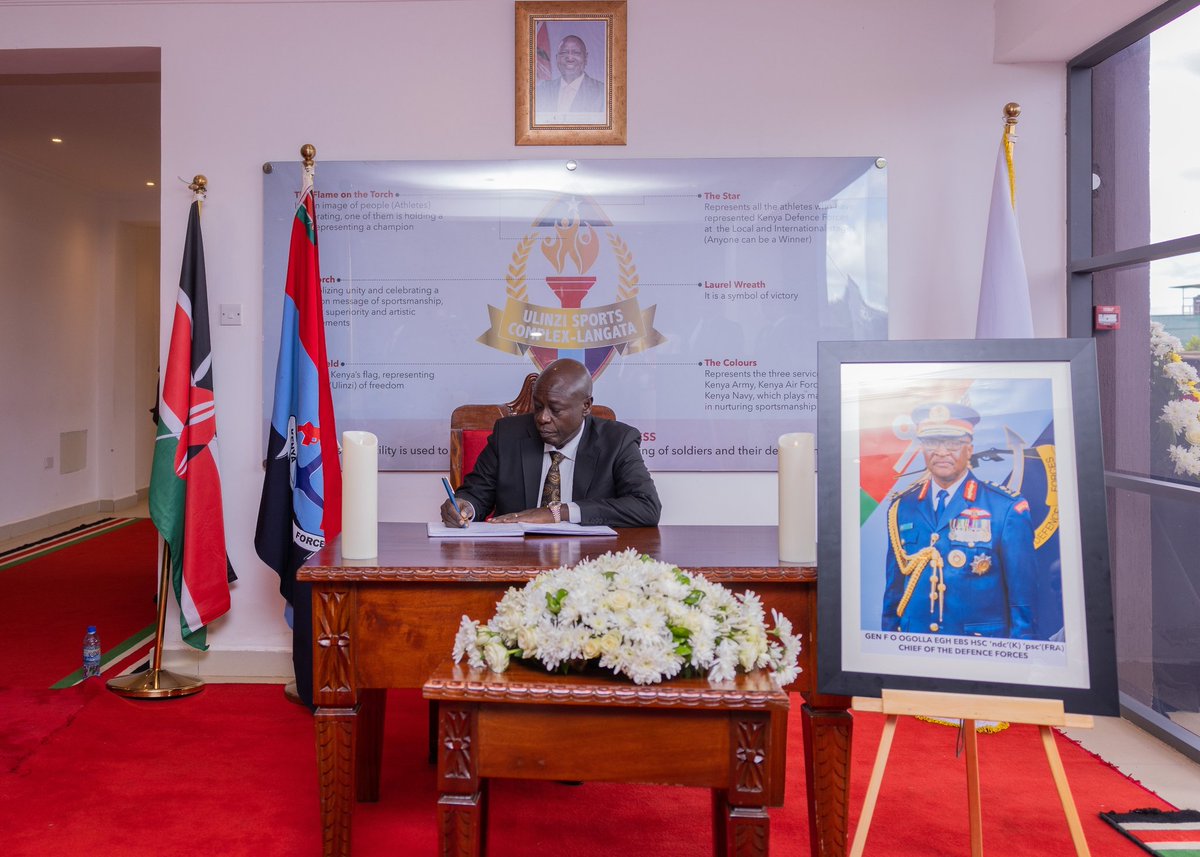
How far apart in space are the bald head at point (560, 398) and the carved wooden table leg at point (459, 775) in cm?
138

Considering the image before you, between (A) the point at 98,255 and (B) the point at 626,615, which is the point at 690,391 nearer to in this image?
(B) the point at 626,615

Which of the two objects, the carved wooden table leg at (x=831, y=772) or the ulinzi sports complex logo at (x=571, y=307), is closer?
the carved wooden table leg at (x=831, y=772)

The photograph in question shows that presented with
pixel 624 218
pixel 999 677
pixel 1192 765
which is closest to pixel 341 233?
pixel 624 218

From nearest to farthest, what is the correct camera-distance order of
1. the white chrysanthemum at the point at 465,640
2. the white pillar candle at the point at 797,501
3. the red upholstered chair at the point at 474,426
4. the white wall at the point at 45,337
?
the white chrysanthemum at the point at 465,640
the white pillar candle at the point at 797,501
the red upholstered chair at the point at 474,426
the white wall at the point at 45,337

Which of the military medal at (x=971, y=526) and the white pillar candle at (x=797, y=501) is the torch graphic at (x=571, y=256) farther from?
the military medal at (x=971, y=526)

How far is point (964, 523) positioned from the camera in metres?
1.67

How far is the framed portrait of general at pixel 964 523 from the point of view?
1618mm

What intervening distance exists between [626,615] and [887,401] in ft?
2.29

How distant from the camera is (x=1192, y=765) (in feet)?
9.00

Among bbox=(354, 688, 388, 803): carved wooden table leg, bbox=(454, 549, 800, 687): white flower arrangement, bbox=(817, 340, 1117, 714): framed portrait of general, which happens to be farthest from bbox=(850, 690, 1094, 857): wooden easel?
bbox=(354, 688, 388, 803): carved wooden table leg

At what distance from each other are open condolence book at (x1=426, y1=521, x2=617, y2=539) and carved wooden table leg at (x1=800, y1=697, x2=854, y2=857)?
0.70m

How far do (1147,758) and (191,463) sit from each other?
3435 mm

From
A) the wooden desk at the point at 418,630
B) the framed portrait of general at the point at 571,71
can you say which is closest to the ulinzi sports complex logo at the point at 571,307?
the framed portrait of general at the point at 571,71

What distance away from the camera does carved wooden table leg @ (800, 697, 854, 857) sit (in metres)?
1.94
